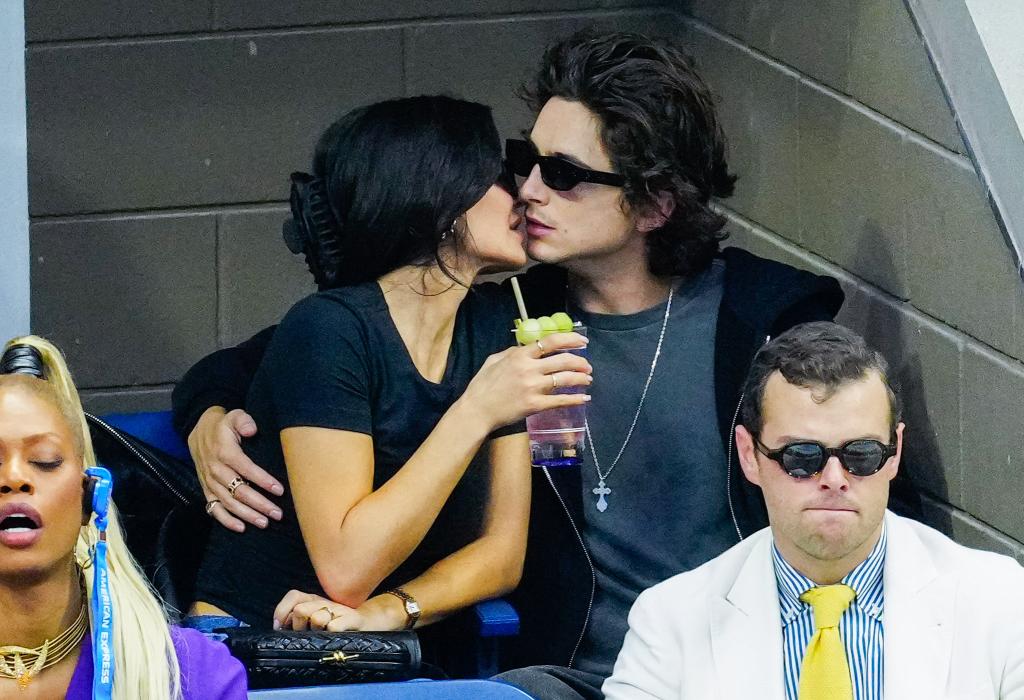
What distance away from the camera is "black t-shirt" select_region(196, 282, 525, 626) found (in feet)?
9.68

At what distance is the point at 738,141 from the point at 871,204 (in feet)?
2.69

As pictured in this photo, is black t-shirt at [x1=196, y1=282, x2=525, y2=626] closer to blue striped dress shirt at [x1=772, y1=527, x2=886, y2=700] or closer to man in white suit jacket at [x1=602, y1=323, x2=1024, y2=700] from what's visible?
man in white suit jacket at [x1=602, y1=323, x2=1024, y2=700]

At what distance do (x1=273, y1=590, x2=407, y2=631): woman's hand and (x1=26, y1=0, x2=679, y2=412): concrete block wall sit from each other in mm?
1727

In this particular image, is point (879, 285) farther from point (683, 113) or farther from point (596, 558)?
point (596, 558)

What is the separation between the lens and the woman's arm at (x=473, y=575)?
284 centimetres

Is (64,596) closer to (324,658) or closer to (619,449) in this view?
(324,658)

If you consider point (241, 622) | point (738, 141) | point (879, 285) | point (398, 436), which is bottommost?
point (241, 622)

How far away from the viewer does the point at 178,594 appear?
10.2 ft

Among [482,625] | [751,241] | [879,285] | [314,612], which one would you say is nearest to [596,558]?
[482,625]

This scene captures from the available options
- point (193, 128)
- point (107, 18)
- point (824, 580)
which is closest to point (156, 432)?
point (193, 128)

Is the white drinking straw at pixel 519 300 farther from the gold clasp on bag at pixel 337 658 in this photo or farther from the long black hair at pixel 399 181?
the gold clasp on bag at pixel 337 658

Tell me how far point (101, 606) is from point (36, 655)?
0.11m

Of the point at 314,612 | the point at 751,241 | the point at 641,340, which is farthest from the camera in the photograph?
the point at 751,241

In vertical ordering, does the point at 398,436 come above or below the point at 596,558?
above
